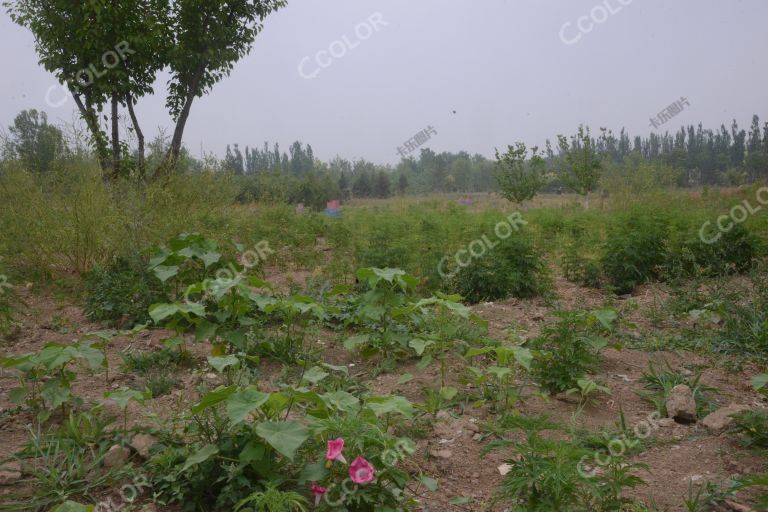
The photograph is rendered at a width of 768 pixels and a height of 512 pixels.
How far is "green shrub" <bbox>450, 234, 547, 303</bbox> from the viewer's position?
5211 millimetres

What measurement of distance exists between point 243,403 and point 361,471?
0.44 m

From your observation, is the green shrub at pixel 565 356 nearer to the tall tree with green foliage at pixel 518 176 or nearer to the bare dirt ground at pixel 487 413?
the bare dirt ground at pixel 487 413

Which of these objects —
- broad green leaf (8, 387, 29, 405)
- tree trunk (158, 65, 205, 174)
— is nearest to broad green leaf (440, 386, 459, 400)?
broad green leaf (8, 387, 29, 405)

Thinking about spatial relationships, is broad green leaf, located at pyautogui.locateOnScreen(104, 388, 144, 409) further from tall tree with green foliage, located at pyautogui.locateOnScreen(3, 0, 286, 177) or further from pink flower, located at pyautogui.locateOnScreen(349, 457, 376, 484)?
tall tree with green foliage, located at pyautogui.locateOnScreen(3, 0, 286, 177)

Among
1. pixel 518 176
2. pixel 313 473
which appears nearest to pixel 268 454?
pixel 313 473

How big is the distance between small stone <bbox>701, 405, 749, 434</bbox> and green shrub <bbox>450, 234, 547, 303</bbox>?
8.94 ft

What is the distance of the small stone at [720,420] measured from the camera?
7.99 ft

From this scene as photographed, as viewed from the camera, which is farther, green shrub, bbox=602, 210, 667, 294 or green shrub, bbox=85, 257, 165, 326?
green shrub, bbox=602, 210, 667, 294

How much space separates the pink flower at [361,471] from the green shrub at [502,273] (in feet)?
12.1

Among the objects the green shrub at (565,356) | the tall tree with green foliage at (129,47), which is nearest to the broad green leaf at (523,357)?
the green shrub at (565,356)

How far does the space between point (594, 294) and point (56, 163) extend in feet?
21.2

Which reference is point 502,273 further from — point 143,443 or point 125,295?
point 143,443

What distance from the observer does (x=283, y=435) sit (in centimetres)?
170

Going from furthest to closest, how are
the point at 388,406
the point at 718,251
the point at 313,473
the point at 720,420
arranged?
the point at 718,251, the point at 720,420, the point at 388,406, the point at 313,473
